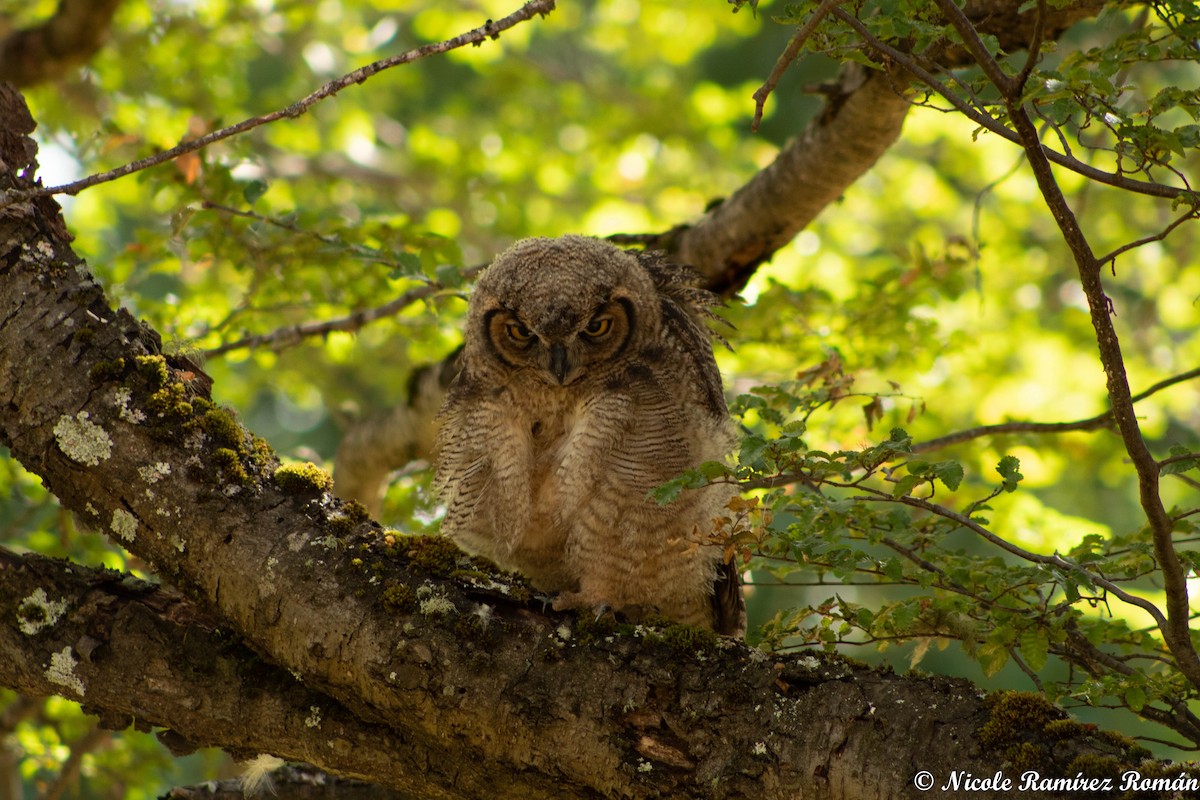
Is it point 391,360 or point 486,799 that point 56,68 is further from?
point 486,799

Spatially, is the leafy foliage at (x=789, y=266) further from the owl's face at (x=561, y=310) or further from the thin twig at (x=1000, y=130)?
the owl's face at (x=561, y=310)

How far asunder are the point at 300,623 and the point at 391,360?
730cm

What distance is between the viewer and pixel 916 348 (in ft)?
15.7

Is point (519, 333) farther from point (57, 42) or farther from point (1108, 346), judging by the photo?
A: point (57, 42)

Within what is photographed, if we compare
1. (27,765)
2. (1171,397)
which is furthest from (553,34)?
(27,765)

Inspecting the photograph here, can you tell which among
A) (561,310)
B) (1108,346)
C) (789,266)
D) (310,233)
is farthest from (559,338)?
(789,266)

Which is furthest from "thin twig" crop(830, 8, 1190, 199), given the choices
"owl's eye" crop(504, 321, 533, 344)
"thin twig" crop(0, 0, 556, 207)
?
"owl's eye" crop(504, 321, 533, 344)

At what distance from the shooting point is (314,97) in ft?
8.59

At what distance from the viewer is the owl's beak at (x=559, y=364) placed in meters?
3.45

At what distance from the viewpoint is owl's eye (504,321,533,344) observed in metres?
3.60

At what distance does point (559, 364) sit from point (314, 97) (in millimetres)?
1218

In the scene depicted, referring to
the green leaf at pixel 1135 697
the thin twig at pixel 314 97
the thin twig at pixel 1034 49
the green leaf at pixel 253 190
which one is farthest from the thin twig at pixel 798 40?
the green leaf at pixel 253 190

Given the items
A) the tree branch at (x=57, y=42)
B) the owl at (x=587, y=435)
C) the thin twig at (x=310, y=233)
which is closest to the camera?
the owl at (x=587, y=435)

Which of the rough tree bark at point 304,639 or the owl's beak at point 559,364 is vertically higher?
the owl's beak at point 559,364
